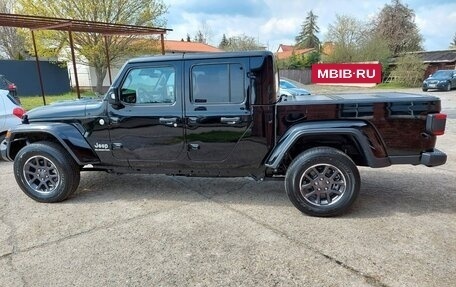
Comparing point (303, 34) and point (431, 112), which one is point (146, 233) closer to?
point (431, 112)

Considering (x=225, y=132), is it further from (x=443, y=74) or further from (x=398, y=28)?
(x=398, y=28)

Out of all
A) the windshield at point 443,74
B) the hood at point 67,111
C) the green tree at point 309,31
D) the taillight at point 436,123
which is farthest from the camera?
the green tree at point 309,31

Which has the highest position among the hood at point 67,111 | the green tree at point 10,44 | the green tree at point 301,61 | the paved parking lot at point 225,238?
the green tree at point 10,44

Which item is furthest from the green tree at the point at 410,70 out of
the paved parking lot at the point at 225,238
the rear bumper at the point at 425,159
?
the rear bumper at the point at 425,159

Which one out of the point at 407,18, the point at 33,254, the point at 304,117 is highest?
the point at 407,18

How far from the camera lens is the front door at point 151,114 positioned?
400 cm

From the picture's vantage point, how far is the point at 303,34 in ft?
224

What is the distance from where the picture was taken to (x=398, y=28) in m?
43.3

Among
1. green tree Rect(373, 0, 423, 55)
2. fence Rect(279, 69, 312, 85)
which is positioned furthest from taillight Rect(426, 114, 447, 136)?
green tree Rect(373, 0, 423, 55)

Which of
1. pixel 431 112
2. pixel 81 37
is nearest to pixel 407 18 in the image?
pixel 81 37

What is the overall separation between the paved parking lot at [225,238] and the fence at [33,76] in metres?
20.4

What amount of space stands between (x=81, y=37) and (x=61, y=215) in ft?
62.8

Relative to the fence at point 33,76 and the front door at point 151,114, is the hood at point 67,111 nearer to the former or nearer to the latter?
the front door at point 151,114

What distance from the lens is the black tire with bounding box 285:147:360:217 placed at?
368 centimetres
